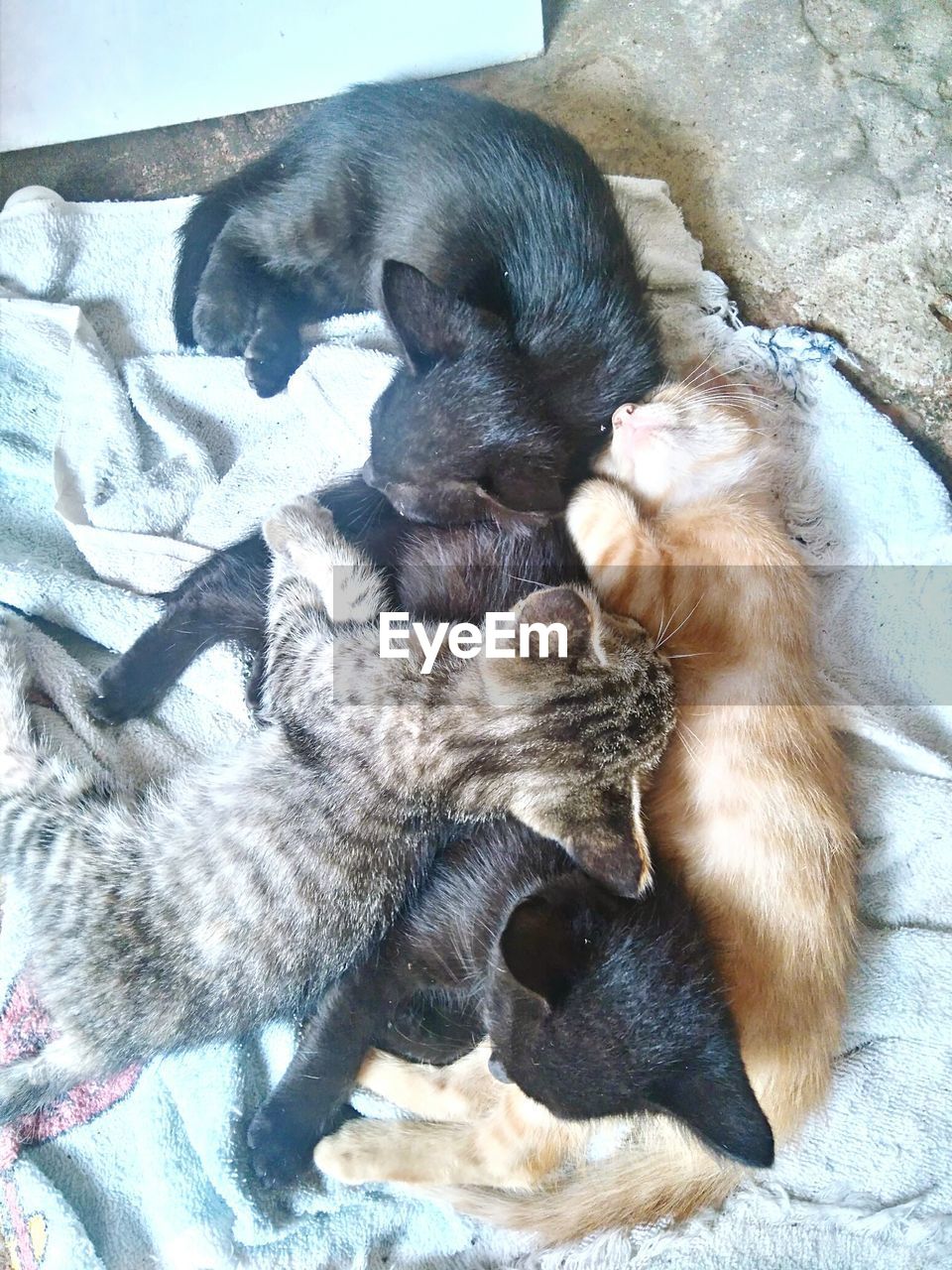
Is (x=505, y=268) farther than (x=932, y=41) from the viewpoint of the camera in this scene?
No

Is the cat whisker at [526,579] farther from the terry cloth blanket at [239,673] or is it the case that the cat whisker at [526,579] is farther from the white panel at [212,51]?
the white panel at [212,51]

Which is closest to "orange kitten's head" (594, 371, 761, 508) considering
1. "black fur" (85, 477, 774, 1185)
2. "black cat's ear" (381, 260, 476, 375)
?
"black fur" (85, 477, 774, 1185)

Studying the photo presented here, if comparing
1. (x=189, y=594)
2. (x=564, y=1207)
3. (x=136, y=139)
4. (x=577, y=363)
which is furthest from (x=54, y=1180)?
(x=136, y=139)

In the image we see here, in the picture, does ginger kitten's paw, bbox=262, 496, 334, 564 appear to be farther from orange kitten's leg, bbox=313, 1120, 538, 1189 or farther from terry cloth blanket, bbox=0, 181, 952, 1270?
orange kitten's leg, bbox=313, 1120, 538, 1189

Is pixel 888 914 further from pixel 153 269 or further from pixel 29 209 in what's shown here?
pixel 29 209

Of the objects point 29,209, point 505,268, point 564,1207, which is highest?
point 29,209

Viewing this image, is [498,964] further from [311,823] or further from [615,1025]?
[311,823]
